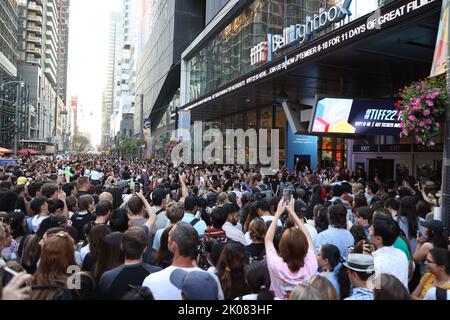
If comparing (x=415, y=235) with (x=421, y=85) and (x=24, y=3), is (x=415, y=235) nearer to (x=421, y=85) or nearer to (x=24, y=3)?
(x=421, y=85)

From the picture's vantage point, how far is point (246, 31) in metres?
23.4

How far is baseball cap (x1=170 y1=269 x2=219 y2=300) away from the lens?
9.09 ft

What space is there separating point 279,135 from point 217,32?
10.9 m

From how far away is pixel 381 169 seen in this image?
15688 mm

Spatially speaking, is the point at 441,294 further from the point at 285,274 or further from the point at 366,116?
the point at 366,116

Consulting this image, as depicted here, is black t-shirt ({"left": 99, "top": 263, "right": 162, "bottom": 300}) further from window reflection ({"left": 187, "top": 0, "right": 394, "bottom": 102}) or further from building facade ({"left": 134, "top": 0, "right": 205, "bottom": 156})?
building facade ({"left": 134, "top": 0, "right": 205, "bottom": 156})

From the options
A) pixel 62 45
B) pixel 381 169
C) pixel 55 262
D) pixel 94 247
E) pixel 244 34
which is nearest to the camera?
pixel 55 262

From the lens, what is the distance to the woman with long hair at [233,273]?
3369mm

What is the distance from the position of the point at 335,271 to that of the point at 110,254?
2.38 meters

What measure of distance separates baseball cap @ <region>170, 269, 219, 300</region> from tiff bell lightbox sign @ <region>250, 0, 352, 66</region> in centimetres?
1149

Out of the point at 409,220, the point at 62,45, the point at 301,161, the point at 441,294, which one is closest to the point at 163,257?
the point at 441,294

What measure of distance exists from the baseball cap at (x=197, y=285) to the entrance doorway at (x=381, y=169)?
13.9m

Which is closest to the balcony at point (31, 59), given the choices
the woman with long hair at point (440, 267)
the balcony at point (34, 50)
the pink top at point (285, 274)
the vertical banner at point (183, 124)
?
the balcony at point (34, 50)

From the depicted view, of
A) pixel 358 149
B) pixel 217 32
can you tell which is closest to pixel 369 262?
pixel 358 149
